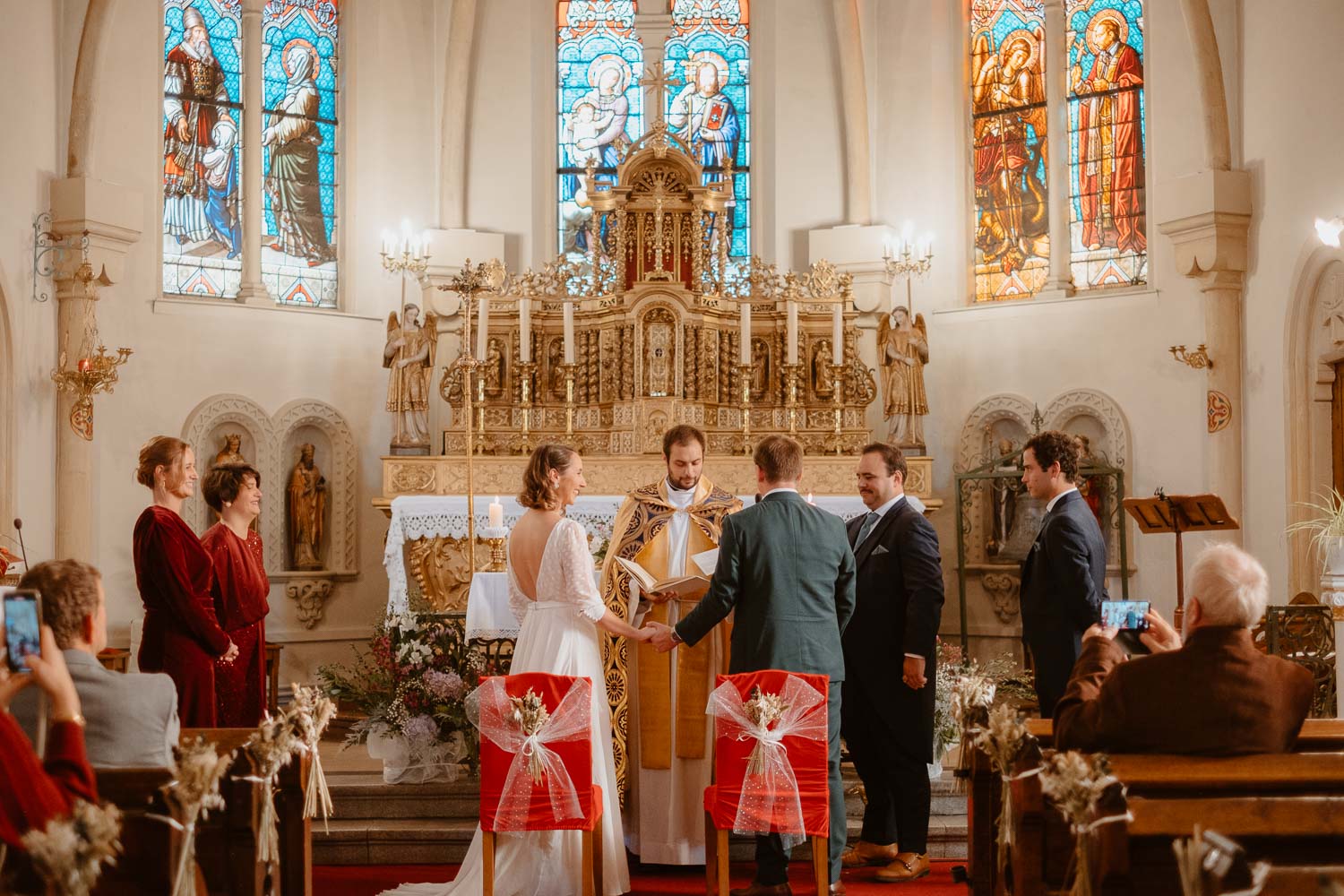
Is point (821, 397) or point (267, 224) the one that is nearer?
point (821, 397)

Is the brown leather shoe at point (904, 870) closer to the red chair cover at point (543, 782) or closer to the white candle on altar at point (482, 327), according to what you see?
the red chair cover at point (543, 782)

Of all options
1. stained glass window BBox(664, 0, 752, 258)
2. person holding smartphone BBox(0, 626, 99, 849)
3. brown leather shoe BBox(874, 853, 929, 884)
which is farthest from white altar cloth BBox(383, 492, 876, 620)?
person holding smartphone BBox(0, 626, 99, 849)

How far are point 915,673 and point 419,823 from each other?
2.42 m

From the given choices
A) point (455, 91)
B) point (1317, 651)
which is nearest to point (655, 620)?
point (1317, 651)

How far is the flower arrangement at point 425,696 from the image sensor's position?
6.63 metres

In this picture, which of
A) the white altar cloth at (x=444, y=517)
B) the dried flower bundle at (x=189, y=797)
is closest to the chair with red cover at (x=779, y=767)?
the dried flower bundle at (x=189, y=797)

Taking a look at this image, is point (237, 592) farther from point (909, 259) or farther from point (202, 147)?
point (202, 147)

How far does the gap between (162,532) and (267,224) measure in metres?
7.90

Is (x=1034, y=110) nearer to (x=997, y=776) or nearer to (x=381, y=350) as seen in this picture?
(x=381, y=350)

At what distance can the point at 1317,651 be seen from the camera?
815 cm

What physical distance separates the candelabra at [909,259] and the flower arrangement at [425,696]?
6060 mm

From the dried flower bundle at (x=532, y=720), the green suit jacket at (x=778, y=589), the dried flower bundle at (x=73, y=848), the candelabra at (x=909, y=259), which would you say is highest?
the candelabra at (x=909, y=259)

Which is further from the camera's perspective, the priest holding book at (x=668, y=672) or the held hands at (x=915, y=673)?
the priest holding book at (x=668, y=672)

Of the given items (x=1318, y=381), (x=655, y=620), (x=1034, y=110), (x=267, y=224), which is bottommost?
(x=655, y=620)
